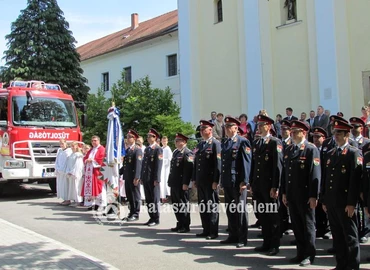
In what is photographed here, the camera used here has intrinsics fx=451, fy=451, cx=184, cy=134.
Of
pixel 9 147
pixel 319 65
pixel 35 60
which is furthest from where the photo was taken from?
pixel 35 60

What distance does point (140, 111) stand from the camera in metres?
16.1

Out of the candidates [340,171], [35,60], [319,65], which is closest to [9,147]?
[340,171]

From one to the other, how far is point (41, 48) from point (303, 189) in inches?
897

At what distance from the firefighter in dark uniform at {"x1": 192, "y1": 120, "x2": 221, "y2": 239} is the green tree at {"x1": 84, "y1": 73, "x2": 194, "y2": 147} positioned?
278 inches

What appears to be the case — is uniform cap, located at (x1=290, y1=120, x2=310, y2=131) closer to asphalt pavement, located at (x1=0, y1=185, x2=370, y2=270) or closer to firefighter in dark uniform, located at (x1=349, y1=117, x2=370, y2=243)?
firefighter in dark uniform, located at (x1=349, y1=117, x2=370, y2=243)

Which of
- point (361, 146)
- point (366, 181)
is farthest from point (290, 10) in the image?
point (366, 181)

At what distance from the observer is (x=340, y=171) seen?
5.34 meters

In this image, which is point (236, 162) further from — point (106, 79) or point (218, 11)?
point (106, 79)

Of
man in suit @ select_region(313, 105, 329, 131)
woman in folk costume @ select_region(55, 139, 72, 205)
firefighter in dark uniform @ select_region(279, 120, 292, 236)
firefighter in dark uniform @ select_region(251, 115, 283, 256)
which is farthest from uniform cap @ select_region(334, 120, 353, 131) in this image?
woman in folk costume @ select_region(55, 139, 72, 205)

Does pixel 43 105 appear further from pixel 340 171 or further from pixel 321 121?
pixel 340 171

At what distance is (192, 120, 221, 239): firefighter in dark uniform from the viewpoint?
24.7 ft

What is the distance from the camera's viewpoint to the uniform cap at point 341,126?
5357mm

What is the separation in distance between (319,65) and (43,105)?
9644 mm

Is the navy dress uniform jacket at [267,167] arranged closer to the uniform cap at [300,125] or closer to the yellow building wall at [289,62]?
the uniform cap at [300,125]
